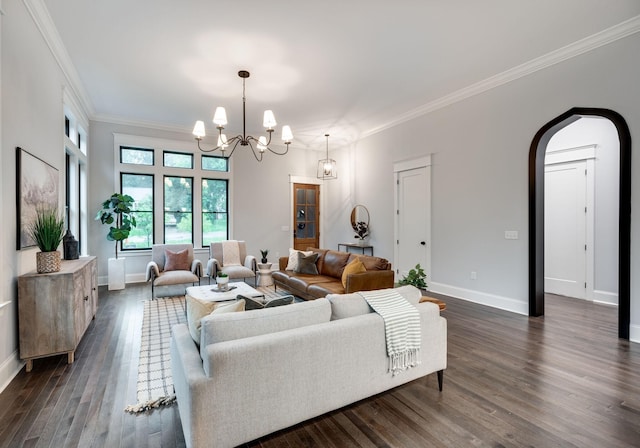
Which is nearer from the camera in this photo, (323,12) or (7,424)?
(7,424)

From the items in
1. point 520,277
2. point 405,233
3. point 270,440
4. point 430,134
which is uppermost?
point 430,134

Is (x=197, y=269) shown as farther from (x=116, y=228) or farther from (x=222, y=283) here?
(x=116, y=228)

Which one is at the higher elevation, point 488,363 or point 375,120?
point 375,120

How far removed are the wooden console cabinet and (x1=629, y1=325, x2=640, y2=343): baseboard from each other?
5.68 meters

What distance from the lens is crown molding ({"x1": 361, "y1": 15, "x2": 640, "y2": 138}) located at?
3.39 m

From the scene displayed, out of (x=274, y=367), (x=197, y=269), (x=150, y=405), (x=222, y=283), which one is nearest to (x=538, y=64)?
A: (x=274, y=367)

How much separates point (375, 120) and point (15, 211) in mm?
5660

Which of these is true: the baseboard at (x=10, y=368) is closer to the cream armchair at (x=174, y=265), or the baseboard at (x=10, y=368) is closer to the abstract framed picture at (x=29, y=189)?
the abstract framed picture at (x=29, y=189)

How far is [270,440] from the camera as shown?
75.2 inches

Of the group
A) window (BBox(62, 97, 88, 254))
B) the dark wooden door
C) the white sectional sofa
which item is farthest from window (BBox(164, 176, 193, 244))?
the white sectional sofa

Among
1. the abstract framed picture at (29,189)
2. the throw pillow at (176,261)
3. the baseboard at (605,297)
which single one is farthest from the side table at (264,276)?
the baseboard at (605,297)

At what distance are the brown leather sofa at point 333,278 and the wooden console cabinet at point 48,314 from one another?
8.59 feet

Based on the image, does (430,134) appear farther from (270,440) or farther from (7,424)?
(7,424)

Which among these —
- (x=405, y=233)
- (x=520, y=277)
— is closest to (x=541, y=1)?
(x=520, y=277)
